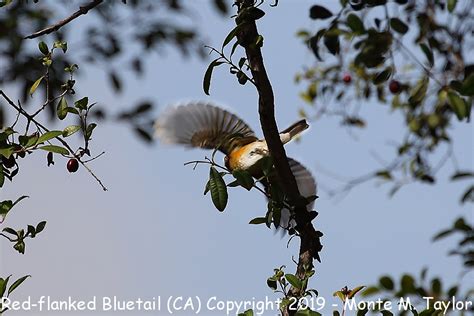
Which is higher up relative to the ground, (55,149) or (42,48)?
(42,48)

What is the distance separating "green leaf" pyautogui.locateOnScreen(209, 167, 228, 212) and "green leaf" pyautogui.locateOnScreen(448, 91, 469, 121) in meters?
1.16

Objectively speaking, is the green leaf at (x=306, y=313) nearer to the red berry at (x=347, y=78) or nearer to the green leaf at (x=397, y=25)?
the green leaf at (x=397, y=25)

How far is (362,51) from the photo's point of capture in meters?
2.93

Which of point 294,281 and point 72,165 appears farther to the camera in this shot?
point 72,165

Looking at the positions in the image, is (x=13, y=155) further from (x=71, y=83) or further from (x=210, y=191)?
(x=210, y=191)

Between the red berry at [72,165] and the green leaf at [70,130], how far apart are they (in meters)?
0.06

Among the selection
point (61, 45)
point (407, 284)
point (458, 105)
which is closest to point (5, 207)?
point (61, 45)

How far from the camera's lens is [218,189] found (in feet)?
5.66

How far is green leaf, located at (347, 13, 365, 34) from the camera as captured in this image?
8.89 feet

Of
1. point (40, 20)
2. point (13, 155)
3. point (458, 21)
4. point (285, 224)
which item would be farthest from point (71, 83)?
point (458, 21)

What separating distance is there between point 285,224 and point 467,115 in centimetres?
87

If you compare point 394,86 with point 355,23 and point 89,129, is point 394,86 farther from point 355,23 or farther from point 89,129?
point 89,129

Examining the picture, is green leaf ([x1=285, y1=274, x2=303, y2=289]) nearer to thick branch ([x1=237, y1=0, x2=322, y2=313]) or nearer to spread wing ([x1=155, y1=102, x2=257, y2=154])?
thick branch ([x1=237, y1=0, x2=322, y2=313])

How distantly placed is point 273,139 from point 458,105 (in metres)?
1.14
